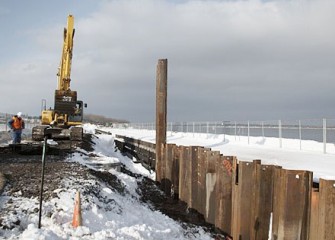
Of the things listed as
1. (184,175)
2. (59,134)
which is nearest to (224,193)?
(184,175)

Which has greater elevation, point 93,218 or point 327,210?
point 327,210

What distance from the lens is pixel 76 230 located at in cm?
631

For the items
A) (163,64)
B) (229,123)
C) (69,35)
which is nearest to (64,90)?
(69,35)

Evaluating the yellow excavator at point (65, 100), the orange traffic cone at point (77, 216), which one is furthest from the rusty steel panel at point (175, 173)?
the yellow excavator at point (65, 100)

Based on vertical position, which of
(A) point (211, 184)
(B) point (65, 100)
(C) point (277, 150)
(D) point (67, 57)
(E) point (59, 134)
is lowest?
(A) point (211, 184)

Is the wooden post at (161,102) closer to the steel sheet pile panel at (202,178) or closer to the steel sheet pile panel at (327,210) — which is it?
the steel sheet pile panel at (202,178)

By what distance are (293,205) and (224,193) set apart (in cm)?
219

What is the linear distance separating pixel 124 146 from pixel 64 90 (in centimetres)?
550

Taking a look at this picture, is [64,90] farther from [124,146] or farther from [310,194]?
[310,194]

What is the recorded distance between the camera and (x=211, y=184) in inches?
364

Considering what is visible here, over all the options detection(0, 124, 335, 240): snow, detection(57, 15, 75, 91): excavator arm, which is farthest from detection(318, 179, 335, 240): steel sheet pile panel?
detection(57, 15, 75, 91): excavator arm

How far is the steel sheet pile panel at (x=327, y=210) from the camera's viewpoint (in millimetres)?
5938

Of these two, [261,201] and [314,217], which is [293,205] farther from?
[261,201]

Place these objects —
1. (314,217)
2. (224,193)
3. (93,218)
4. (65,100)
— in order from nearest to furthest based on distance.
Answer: (314,217) → (93,218) → (224,193) → (65,100)
